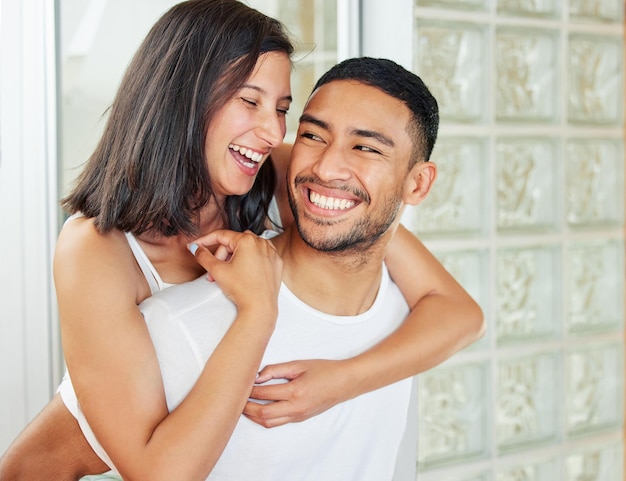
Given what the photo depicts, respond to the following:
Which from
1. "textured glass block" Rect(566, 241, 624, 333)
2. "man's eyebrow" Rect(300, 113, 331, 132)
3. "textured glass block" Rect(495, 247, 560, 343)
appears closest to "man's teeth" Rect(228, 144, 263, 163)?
"man's eyebrow" Rect(300, 113, 331, 132)

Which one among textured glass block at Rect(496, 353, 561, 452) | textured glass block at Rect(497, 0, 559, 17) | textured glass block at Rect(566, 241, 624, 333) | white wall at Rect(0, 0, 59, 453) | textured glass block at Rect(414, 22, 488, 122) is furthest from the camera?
textured glass block at Rect(566, 241, 624, 333)

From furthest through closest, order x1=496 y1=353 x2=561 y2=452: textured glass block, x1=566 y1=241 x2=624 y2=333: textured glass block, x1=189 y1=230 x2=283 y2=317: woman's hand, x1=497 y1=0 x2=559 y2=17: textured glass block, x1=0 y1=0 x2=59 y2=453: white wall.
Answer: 1. x1=566 y1=241 x2=624 y2=333: textured glass block
2. x1=496 y1=353 x2=561 y2=452: textured glass block
3. x1=497 y1=0 x2=559 y2=17: textured glass block
4. x1=0 y1=0 x2=59 y2=453: white wall
5. x1=189 y1=230 x2=283 y2=317: woman's hand

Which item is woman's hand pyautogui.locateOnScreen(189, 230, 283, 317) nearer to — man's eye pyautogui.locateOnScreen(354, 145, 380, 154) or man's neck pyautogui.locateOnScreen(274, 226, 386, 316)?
man's neck pyautogui.locateOnScreen(274, 226, 386, 316)

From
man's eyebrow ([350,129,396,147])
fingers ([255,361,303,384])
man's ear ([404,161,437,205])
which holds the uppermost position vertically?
man's eyebrow ([350,129,396,147])

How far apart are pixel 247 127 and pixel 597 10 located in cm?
166

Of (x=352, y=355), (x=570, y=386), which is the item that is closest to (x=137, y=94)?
(x=352, y=355)

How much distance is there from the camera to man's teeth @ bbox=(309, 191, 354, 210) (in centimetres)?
140

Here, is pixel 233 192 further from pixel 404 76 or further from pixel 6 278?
pixel 6 278

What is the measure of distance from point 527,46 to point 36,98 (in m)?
1.45

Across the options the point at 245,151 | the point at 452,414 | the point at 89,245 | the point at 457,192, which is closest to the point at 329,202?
the point at 245,151

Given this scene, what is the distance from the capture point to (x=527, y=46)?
248 centimetres

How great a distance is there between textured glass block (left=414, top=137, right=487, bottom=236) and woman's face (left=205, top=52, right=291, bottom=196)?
96 centimetres

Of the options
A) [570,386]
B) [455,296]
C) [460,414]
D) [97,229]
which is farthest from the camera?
[570,386]

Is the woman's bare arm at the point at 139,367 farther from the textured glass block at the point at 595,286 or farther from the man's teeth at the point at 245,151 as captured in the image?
the textured glass block at the point at 595,286
